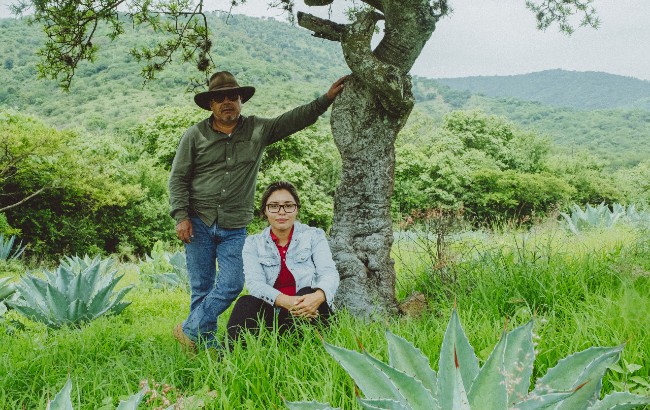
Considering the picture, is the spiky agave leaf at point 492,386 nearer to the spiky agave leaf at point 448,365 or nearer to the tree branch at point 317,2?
the spiky agave leaf at point 448,365

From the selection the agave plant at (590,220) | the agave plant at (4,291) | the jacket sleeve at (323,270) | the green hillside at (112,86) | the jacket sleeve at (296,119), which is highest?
the green hillside at (112,86)

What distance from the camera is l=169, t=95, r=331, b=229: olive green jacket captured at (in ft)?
12.6

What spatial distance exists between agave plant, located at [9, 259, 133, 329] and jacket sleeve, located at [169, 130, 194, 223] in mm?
1505

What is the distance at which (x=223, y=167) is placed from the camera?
3871 mm

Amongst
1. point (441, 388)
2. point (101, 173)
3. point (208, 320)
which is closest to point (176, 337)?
point (208, 320)

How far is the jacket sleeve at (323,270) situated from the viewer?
128 inches

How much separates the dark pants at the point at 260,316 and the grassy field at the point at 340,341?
103 mm

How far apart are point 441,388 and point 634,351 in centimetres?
148

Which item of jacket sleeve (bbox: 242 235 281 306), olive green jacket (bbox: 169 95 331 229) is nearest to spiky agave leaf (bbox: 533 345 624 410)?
jacket sleeve (bbox: 242 235 281 306)

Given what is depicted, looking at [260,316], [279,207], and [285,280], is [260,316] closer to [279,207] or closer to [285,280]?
[285,280]

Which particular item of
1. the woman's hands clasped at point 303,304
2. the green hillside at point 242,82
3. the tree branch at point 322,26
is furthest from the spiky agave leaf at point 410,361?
the green hillside at point 242,82

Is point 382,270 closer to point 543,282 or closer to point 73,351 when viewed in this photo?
point 543,282

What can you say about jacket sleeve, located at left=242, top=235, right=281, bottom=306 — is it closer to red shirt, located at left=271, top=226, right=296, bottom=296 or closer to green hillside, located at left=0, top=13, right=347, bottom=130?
red shirt, located at left=271, top=226, right=296, bottom=296

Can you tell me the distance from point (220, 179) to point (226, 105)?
1.80 ft
